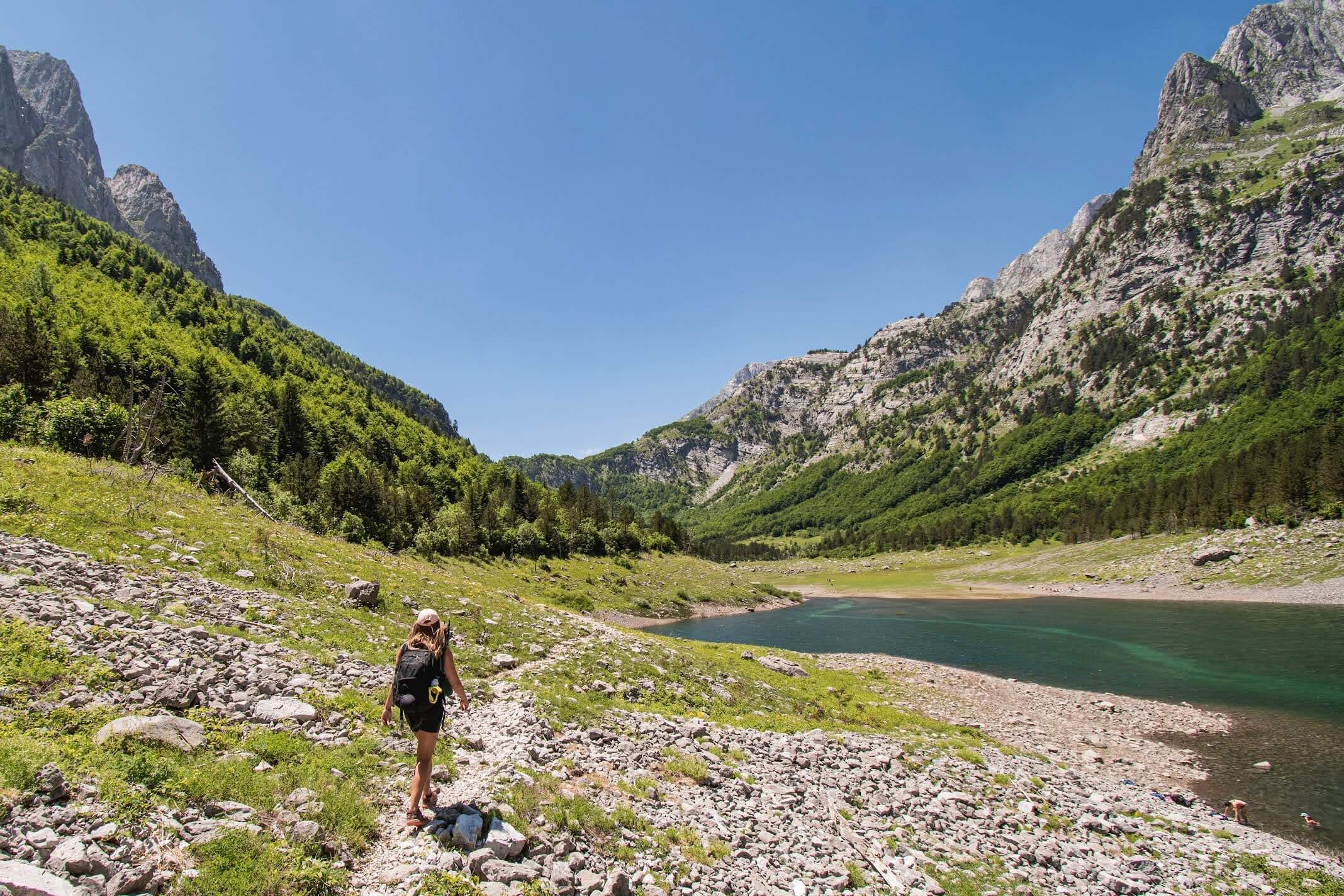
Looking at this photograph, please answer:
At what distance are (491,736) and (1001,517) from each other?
7492 inches

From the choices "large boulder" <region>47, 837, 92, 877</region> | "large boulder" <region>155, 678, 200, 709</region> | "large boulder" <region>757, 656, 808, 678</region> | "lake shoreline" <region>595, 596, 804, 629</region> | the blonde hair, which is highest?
the blonde hair

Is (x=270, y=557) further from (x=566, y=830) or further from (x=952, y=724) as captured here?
(x=952, y=724)

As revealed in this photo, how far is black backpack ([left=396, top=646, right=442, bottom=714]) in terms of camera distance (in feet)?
28.5

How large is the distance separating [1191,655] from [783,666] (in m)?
38.2

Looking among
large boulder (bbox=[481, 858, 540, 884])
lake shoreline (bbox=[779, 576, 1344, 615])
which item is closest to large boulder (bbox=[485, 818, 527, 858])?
large boulder (bbox=[481, 858, 540, 884])

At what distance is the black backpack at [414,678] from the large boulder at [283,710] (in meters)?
3.75

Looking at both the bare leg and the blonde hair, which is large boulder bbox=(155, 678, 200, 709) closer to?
the blonde hair

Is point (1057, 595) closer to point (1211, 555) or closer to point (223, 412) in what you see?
point (1211, 555)

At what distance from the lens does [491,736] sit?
13.0 metres

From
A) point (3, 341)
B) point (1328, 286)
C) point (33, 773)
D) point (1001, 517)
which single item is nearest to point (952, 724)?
point (33, 773)

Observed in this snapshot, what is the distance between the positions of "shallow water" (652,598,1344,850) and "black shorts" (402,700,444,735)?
29.0m

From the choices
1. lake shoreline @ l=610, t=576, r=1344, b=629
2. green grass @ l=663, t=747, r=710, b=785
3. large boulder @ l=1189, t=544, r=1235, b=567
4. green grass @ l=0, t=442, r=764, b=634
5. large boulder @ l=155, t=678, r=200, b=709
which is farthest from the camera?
large boulder @ l=1189, t=544, r=1235, b=567

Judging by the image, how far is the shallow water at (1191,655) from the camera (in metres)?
23.2

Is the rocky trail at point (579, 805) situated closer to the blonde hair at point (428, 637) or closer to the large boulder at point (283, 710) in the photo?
the large boulder at point (283, 710)
